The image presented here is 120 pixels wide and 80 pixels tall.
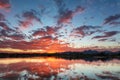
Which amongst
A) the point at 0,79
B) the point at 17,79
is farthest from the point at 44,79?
the point at 0,79

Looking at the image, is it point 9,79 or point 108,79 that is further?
point 108,79

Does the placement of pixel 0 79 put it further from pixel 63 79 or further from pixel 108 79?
pixel 108 79

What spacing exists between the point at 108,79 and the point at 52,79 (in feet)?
24.2

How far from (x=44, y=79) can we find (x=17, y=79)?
3388 millimetres

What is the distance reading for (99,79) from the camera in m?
27.6

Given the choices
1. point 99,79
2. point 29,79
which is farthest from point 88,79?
point 29,79

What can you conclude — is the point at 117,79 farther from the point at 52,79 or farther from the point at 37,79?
the point at 37,79

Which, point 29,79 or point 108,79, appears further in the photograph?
point 108,79

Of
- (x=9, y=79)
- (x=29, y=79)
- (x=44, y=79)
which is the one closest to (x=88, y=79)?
(x=44, y=79)

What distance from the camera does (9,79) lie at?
82.3 feet

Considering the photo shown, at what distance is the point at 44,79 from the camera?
25938mm

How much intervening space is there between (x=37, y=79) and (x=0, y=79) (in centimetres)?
450

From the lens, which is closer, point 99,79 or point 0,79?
point 0,79

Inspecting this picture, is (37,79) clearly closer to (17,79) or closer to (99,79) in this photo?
(17,79)
